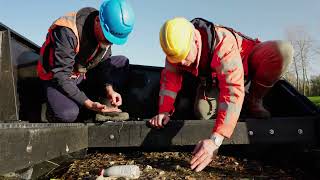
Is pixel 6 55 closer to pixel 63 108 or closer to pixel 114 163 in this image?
pixel 63 108

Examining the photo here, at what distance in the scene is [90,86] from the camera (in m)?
4.67

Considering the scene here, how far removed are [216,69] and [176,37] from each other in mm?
428

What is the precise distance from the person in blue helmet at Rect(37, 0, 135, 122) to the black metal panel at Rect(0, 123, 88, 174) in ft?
2.70

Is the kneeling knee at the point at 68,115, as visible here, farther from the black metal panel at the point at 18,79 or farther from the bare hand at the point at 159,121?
the bare hand at the point at 159,121

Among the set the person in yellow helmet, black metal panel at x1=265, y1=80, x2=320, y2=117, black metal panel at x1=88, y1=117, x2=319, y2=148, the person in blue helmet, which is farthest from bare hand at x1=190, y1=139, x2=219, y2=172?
black metal panel at x1=265, y1=80, x2=320, y2=117

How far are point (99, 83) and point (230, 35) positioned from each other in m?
1.81

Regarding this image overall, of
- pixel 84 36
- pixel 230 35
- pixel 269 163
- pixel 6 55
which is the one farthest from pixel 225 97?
pixel 6 55

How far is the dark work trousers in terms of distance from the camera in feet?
13.0

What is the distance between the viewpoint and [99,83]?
460 centimetres

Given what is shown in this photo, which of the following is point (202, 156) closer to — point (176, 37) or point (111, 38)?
point (176, 37)

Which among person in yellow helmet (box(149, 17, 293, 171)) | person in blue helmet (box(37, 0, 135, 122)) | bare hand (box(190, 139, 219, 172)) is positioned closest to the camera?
bare hand (box(190, 139, 219, 172))

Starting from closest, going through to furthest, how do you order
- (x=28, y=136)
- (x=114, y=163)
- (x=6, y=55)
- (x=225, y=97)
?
1. (x=28, y=136)
2. (x=225, y=97)
3. (x=6, y=55)
4. (x=114, y=163)

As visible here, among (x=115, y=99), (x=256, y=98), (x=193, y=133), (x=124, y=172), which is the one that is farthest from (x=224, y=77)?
(x=115, y=99)

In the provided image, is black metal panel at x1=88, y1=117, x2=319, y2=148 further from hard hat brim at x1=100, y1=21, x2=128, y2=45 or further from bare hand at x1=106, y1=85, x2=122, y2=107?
hard hat brim at x1=100, y1=21, x2=128, y2=45
